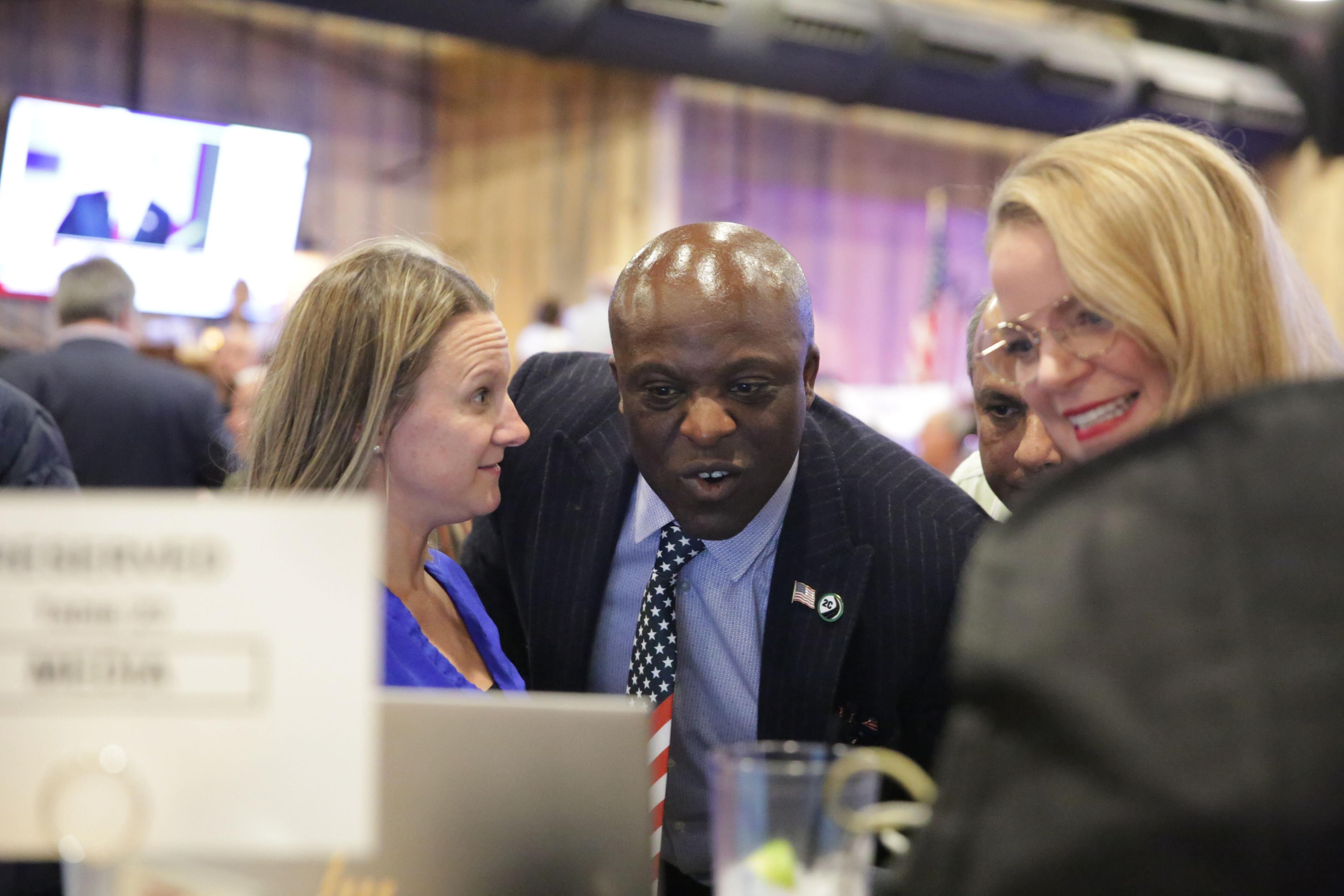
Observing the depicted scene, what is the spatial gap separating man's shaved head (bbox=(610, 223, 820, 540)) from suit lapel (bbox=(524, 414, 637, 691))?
0.18 metres

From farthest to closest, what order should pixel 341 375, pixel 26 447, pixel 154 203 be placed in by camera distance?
pixel 154 203 → pixel 26 447 → pixel 341 375

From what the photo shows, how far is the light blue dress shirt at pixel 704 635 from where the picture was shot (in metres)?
1.84

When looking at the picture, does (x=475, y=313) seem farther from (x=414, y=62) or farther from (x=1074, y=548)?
(x=414, y=62)

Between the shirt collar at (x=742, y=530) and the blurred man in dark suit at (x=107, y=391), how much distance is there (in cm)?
228


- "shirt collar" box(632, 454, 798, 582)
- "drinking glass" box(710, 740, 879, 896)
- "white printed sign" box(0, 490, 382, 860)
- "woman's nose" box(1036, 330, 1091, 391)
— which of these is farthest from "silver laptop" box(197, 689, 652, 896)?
"shirt collar" box(632, 454, 798, 582)

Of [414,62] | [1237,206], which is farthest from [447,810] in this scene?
[414,62]

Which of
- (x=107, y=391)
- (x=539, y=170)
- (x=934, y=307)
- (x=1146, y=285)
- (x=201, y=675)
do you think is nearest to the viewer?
(x=201, y=675)

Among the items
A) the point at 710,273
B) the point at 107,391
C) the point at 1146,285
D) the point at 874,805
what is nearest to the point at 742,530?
the point at 710,273

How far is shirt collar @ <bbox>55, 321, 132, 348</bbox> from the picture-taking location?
12.8 ft

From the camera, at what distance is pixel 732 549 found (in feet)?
6.19

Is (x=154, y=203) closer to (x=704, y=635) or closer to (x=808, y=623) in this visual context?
(x=704, y=635)

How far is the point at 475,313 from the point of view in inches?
70.5

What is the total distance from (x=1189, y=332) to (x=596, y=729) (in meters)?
0.60

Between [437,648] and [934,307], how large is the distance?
22.6 ft
